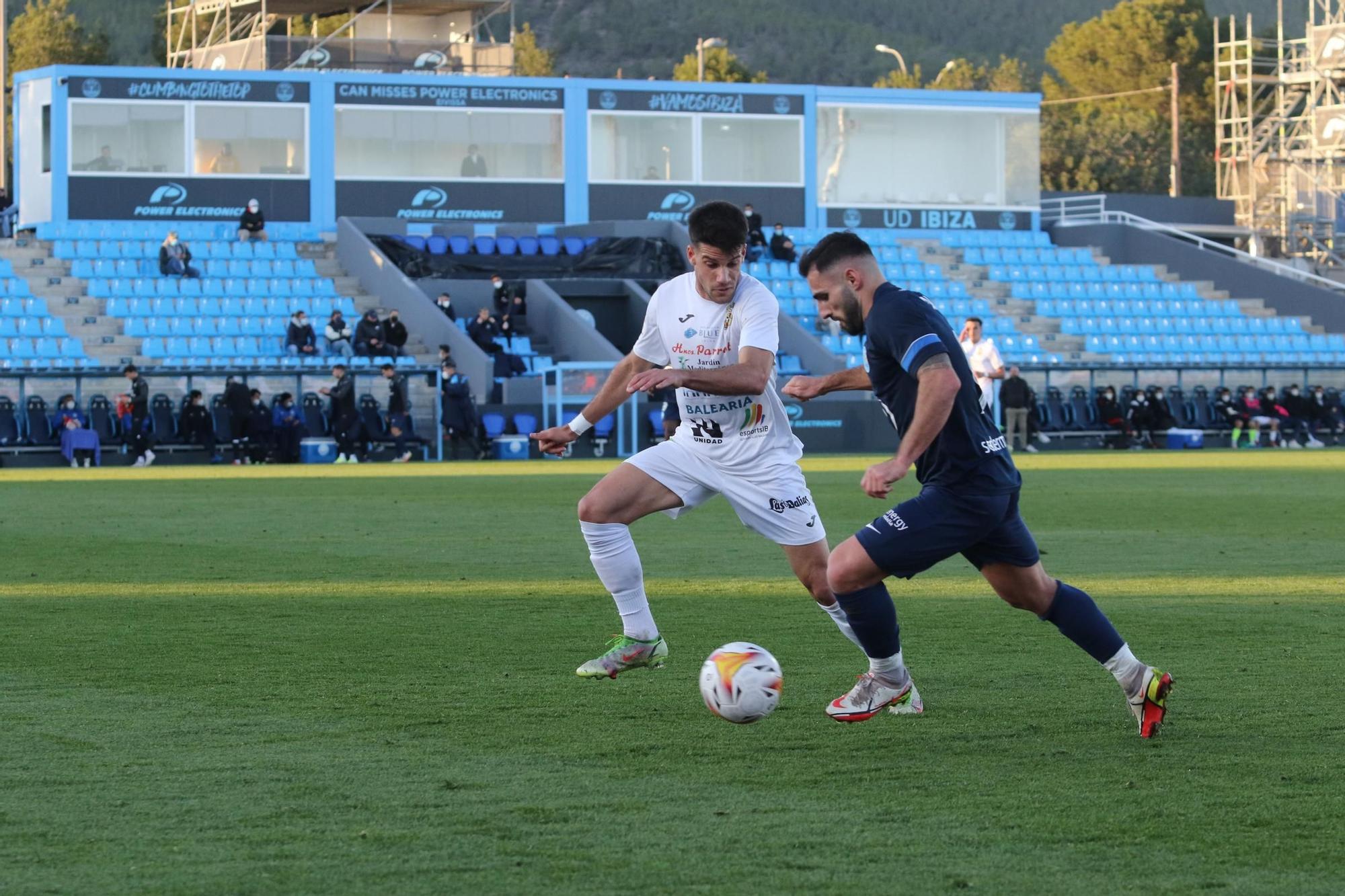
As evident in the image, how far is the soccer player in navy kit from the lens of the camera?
6.25m

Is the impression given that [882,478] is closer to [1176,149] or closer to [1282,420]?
[1282,420]

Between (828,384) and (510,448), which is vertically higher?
(828,384)

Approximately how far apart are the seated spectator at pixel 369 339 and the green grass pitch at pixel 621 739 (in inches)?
829

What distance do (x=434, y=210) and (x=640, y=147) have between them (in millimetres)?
5424

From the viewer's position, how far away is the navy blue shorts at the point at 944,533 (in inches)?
249

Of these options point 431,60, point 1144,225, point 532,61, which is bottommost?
point 1144,225

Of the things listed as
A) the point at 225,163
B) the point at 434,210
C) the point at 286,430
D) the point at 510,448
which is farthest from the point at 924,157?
the point at 286,430

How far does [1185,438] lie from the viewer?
119 ft

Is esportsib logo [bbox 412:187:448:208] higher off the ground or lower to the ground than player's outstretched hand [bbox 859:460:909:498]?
higher

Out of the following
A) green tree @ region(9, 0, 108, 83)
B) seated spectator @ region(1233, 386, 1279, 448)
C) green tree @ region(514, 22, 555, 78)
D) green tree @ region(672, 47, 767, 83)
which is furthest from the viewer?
green tree @ region(514, 22, 555, 78)

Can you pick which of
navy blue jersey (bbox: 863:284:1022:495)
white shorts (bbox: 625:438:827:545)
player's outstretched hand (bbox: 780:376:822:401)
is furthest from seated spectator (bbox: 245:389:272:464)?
navy blue jersey (bbox: 863:284:1022:495)

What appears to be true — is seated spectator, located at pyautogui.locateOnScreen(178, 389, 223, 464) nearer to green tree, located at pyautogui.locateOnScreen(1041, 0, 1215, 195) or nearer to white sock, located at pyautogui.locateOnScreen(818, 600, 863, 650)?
white sock, located at pyautogui.locateOnScreen(818, 600, 863, 650)

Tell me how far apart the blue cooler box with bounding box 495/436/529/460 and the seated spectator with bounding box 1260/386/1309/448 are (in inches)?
574

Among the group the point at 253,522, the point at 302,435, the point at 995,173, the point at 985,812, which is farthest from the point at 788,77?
the point at 985,812
